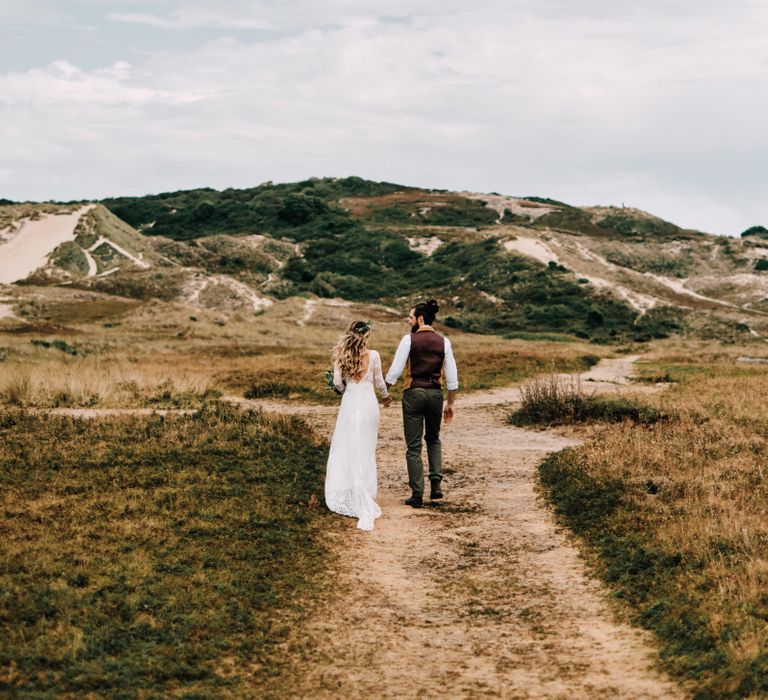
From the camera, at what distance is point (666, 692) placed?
19.0 feet

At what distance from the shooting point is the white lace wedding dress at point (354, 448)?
10633 mm

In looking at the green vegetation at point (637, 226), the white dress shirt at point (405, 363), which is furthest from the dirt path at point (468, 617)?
the green vegetation at point (637, 226)

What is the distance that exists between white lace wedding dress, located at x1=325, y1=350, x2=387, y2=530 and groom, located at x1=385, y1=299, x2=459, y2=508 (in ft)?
1.16

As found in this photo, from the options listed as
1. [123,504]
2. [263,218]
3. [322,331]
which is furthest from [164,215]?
[123,504]

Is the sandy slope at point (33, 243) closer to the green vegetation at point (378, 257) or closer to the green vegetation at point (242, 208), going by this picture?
the green vegetation at point (378, 257)

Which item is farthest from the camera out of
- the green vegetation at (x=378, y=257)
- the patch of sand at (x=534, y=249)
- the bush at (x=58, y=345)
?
the patch of sand at (x=534, y=249)

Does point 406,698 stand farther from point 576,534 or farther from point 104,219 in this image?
point 104,219

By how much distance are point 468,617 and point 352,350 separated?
4.05 metres

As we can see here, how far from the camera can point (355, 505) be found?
10.5 metres

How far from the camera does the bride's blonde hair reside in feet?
34.8

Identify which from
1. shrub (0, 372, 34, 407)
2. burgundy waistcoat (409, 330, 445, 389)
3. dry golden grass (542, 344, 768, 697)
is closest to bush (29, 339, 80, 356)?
shrub (0, 372, 34, 407)

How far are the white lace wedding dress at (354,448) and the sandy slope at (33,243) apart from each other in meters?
64.2

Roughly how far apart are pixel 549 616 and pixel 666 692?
1.65 m

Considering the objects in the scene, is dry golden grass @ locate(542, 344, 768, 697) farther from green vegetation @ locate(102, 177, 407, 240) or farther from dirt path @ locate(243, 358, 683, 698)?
green vegetation @ locate(102, 177, 407, 240)
